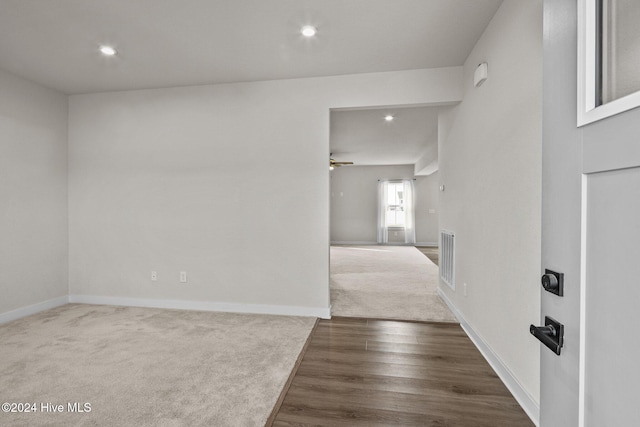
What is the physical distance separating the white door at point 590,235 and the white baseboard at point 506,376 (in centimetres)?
120

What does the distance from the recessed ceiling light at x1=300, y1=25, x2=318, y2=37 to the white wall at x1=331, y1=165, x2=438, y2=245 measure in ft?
26.2

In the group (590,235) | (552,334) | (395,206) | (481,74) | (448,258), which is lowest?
(448,258)

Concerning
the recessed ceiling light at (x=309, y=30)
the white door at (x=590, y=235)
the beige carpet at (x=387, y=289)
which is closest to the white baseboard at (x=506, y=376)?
the beige carpet at (x=387, y=289)

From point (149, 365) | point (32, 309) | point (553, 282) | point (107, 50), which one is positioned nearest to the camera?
point (553, 282)

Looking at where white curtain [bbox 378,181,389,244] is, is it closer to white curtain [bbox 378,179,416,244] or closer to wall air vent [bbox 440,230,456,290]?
white curtain [bbox 378,179,416,244]

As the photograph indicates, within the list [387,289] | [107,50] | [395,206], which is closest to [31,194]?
[107,50]

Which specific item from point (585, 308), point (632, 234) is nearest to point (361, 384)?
point (585, 308)

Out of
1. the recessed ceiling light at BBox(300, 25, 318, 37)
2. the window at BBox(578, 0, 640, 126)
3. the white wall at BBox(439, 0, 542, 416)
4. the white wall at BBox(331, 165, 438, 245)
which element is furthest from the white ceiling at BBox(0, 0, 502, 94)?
the white wall at BBox(331, 165, 438, 245)

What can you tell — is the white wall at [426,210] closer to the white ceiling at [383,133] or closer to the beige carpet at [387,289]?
the white ceiling at [383,133]

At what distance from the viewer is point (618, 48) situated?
638mm

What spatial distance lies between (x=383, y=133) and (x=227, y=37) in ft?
12.7

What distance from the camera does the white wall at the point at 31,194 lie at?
10.3ft

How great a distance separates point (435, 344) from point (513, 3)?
2.60 metres

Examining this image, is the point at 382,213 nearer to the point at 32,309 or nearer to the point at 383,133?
the point at 383,133
